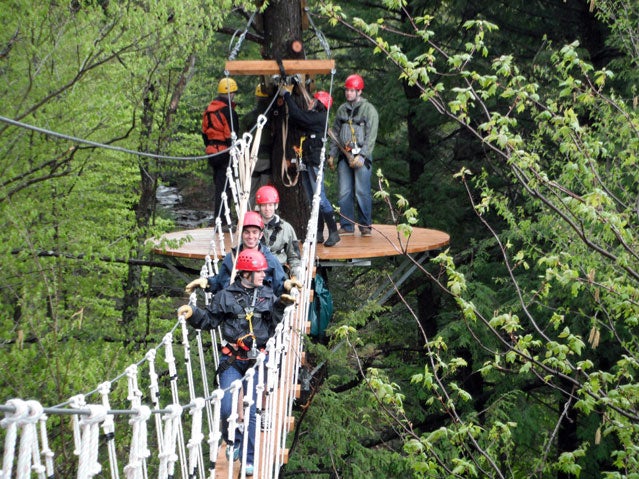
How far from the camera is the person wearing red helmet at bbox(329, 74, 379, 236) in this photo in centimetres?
796

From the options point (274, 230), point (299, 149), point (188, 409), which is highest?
point (299, 149)

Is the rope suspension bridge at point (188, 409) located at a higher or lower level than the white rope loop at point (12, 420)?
lower

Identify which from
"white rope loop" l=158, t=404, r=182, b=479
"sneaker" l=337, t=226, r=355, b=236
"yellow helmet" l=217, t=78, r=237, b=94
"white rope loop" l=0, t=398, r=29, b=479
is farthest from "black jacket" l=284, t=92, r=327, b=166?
"white rope loop" l=0, t=398, r=29, b=479

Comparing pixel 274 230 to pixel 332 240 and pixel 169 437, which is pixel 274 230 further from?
pixel 169 437

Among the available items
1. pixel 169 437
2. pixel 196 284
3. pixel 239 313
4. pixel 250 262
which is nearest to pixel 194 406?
pixel 169 437

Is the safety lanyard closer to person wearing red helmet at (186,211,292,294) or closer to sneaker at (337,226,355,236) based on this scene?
sneaker at (337,226,355,236)

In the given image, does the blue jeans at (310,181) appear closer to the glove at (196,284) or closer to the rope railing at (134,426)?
the rope railing at (134,426)

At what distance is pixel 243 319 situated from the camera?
15.5 feet

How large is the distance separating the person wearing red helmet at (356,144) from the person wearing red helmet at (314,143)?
0.25 metres

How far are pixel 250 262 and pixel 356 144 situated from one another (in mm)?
3388

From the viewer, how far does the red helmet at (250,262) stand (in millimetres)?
4766

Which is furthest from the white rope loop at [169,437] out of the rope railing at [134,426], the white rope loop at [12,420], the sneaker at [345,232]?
the sneaker at [345,232]

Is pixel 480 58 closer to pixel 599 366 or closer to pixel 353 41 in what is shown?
pixel 353 41

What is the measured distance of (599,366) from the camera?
31.5ft
